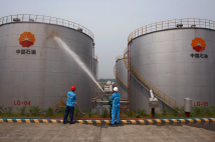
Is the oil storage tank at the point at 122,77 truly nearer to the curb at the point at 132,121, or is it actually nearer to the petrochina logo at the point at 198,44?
the petrochina logo at the point at 198,44

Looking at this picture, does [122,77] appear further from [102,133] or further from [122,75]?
[102,133]

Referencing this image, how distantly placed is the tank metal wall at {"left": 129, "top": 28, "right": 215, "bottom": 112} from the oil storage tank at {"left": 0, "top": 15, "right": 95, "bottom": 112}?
8.72 meters

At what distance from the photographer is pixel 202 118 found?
6.94m

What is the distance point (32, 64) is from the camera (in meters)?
11.3

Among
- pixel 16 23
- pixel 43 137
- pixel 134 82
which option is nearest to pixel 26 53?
pixel 16 23

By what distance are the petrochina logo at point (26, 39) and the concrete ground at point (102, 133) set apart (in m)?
7.29

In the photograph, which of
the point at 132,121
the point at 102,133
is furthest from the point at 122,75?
the point at 102,133

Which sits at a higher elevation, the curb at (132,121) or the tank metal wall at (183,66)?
the tank metal wall at (183,66)

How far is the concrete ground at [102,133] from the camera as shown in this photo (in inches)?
189

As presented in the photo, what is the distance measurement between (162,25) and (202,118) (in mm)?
9565

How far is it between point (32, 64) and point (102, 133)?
9208 millimetres

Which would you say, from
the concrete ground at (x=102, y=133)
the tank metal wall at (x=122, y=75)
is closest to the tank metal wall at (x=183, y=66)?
the concrete ground at (x=102, y=133)

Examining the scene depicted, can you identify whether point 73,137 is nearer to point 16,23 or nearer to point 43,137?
point 43,137

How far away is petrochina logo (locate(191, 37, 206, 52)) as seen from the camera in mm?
12117
